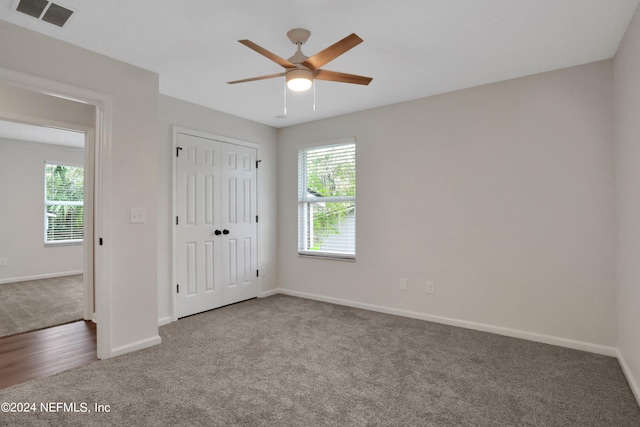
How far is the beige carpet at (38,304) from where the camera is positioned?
3.66 metres

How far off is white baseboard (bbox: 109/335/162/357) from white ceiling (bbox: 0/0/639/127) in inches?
94.9

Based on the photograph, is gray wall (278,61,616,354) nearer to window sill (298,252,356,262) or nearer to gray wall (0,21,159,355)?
window sill (298,252,356,262)

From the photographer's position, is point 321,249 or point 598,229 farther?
point 321,249

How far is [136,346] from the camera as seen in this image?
292 centimetres

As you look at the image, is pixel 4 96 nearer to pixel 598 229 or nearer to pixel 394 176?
pixel 394 176

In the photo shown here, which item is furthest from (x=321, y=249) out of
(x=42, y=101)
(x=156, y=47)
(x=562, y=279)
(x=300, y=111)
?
(x=42, y=101)

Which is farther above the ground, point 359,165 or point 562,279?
point 359,165

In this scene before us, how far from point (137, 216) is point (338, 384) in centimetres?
216

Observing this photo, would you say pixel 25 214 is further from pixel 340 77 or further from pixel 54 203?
pixel 340 77

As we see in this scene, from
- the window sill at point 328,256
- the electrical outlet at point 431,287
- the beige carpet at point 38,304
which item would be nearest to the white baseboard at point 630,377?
the electrical outlet at point 431,287

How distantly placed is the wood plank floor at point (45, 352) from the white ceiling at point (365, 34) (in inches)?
98.4

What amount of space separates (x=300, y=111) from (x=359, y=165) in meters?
1.00

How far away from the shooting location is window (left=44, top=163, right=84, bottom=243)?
6281 millimetres

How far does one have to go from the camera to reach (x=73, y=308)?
4258 mm
